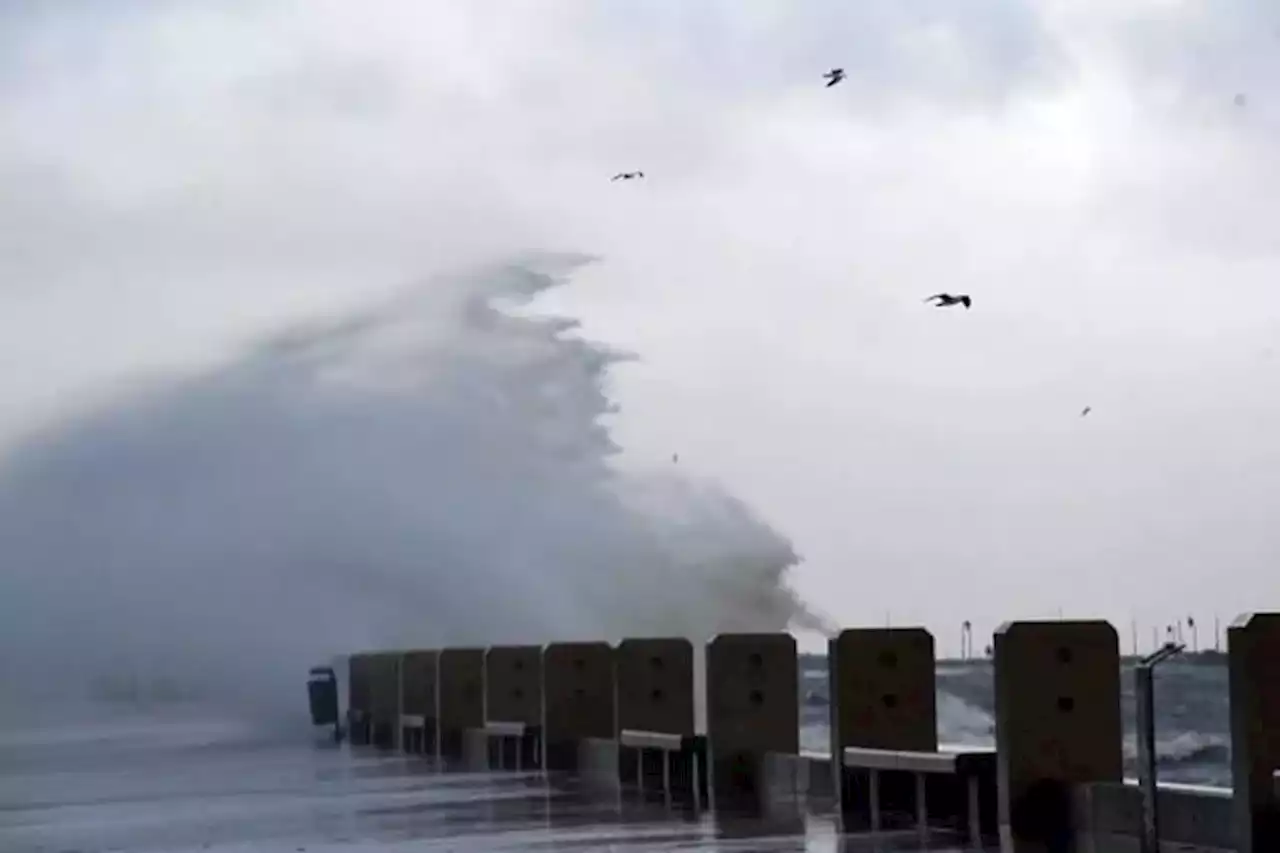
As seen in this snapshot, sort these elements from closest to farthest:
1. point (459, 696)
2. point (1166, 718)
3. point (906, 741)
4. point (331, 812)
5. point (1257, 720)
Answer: point (1257, 720)
point (906, 741)
point (331, 812)
point (459, 696)
point (1166, 718)

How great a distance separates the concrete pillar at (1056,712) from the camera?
13.7 metres

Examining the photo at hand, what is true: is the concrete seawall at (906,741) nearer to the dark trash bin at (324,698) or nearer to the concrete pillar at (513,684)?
the concrete pillar at (513,684)

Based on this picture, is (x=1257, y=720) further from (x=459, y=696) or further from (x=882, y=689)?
(x=459, y=696)

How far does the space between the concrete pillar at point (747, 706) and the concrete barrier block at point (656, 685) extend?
237 cm

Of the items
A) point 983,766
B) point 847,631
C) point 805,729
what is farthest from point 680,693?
point 805,729

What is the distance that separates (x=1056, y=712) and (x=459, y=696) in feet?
46.2

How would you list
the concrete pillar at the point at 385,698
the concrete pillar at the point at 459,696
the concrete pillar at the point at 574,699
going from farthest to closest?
the concrete pillar at the point at 385,698, the concrete pillar at the point at 459,696, the concrete pillar at the point at 574,699

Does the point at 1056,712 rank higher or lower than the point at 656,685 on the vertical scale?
lower

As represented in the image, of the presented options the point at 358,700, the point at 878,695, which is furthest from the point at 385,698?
the point at 878,695

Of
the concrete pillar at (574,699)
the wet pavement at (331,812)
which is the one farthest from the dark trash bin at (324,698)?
the concrete pillar at (574,699)

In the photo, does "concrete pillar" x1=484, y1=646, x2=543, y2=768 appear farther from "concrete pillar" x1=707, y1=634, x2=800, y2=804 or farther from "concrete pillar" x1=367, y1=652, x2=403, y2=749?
"concrete pillar" x1=707, y1=634, x2=800, y2=804

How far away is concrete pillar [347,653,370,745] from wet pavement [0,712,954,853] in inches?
181

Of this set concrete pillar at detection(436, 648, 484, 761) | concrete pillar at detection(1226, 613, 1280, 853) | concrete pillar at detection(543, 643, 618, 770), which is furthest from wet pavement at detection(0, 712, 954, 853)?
concrete pillar at detection(1226, 613, 1280, 853)

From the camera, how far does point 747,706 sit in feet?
58.9
